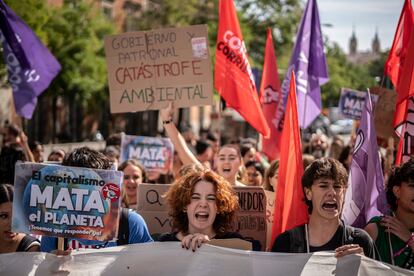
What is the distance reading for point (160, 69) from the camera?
301 inches

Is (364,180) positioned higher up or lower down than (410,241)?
higher up

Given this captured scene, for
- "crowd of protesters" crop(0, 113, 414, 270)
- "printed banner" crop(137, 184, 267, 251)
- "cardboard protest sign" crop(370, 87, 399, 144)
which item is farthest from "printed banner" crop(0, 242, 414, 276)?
"cardboard protest sign" crop(370, 87, 399, 144)

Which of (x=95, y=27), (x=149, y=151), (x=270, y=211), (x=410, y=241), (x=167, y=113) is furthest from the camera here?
(x=95, y=27)

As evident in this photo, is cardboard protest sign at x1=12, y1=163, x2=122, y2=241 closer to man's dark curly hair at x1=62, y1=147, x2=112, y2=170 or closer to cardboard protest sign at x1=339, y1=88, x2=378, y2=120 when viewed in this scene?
man's dark curly hair at x1=62, y1=147, x2=112, y2=170

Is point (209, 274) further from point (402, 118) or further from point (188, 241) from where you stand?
point (402, 118)

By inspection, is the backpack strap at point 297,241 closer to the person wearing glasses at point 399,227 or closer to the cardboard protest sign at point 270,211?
the person wearing glasses at point 399,227

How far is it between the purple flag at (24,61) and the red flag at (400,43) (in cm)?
407

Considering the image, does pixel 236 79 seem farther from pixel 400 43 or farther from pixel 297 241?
pixel 297 241

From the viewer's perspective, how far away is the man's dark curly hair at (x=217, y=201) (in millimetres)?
4438

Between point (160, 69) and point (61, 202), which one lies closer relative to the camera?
point (61, 202)

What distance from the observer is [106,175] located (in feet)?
13.4

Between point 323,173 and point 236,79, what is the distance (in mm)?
4072

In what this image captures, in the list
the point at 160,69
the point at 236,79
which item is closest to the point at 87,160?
the point at 160,69

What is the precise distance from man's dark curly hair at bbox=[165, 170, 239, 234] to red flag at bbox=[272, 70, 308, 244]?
450 millimetres
